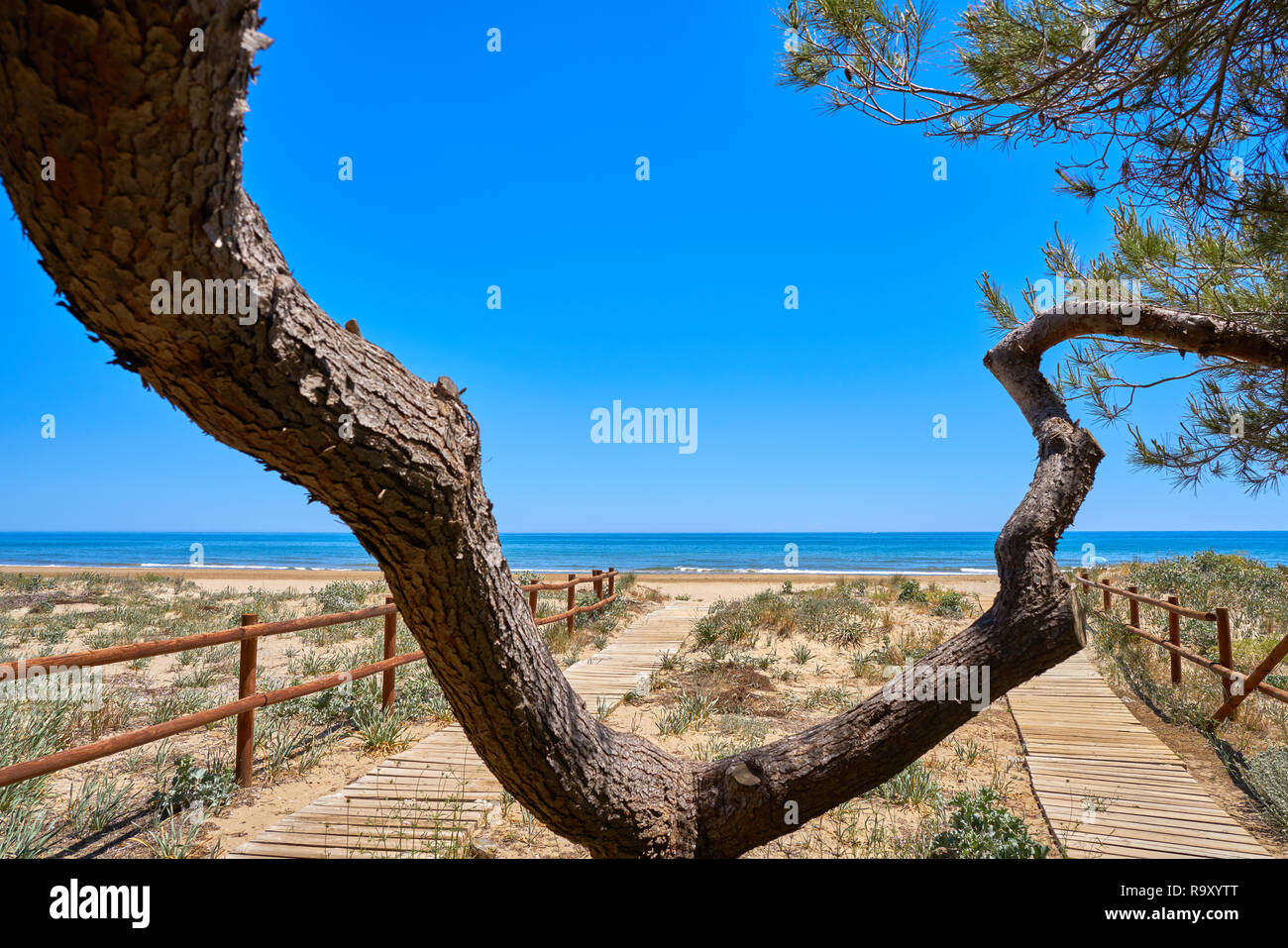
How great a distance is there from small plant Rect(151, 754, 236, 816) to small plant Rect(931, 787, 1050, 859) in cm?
472

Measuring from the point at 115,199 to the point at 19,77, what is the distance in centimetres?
17

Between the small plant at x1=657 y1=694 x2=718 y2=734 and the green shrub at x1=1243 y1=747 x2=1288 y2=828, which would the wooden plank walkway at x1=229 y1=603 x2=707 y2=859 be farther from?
the green shrub at x1=1243 y1=747 x2=1288 y2=828

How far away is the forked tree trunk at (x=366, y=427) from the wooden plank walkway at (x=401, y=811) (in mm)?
2164

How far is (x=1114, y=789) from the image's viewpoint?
5.15 metres

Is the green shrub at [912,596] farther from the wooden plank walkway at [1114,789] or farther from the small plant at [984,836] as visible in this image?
the small plant at [984,836]

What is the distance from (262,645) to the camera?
35.9ft

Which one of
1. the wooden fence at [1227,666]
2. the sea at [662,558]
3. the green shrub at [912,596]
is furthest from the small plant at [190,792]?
the sea at [662,558]

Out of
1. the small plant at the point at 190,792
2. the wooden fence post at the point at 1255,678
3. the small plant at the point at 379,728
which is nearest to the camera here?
the small plant at the point at 190,792

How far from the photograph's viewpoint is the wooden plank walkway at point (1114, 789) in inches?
168

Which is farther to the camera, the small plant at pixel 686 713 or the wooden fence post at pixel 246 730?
the small plant at pixel 686 713

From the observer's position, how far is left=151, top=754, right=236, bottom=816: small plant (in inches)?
180

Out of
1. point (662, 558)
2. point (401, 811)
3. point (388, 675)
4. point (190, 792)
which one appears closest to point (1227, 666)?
point (401, 811)

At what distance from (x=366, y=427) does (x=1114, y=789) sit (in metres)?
6.08
